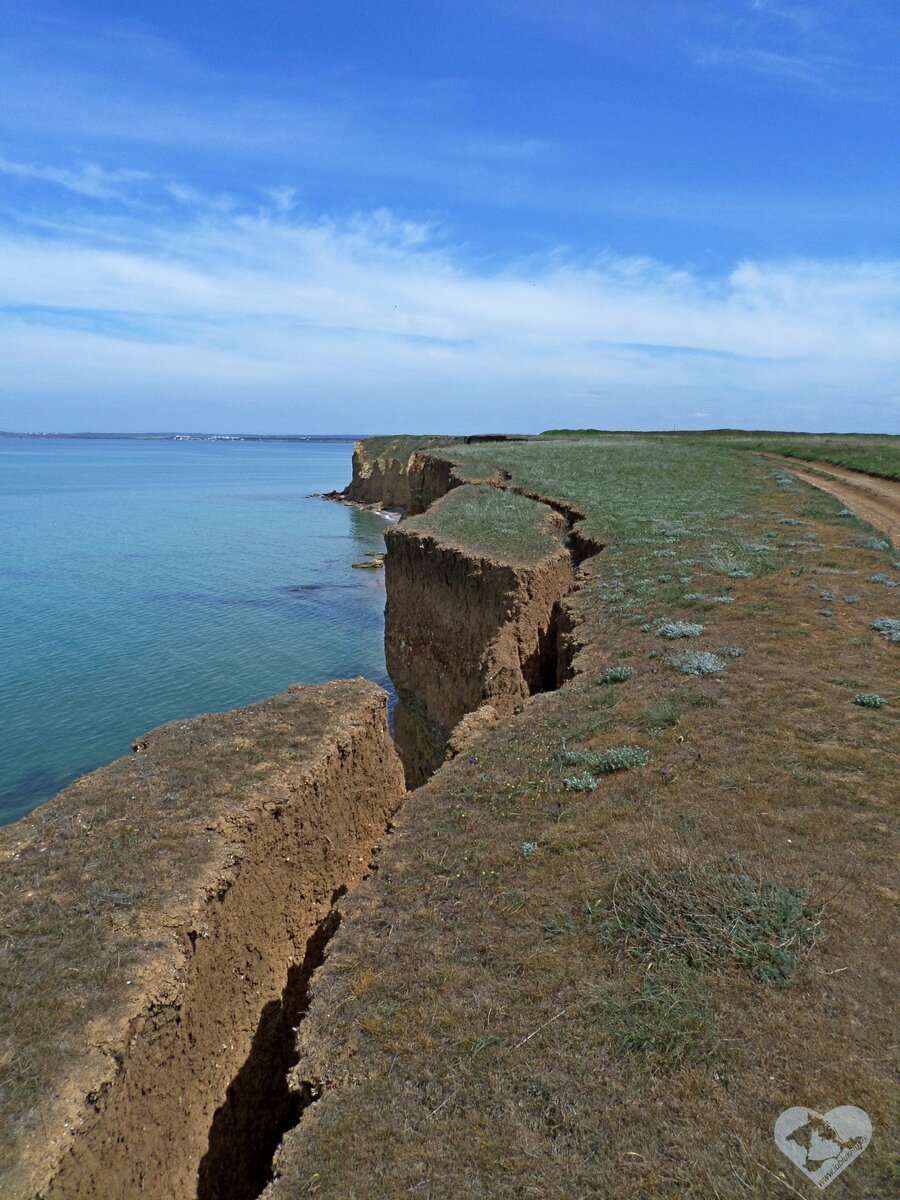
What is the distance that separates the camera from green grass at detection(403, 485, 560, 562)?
1858cm

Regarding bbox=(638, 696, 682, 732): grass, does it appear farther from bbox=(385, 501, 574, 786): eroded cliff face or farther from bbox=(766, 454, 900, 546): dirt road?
bbox=(766, 454, 900, 546): dirt road

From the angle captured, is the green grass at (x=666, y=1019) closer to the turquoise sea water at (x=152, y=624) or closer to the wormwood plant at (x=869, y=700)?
the wormwood plant at (x=869, y=700)

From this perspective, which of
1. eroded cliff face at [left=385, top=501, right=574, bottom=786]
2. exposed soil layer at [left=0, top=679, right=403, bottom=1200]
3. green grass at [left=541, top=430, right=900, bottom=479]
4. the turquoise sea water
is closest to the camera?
exposed soil layer at [left=0, top=679, right=403, bottom=1200]

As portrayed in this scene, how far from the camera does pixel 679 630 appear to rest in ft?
43.8

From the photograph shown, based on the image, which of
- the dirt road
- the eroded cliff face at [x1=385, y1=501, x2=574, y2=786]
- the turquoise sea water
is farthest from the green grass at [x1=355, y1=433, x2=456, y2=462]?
the eroded cliff face at [x1=385, y1=501, x2=574, y2=786]

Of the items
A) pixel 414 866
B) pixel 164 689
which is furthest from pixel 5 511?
pixel 414 866

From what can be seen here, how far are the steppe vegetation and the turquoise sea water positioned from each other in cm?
1861

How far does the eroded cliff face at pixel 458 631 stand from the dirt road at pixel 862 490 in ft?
43.4

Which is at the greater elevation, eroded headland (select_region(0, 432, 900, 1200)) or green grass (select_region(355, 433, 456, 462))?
green grass (select_region(355, 433, 456, 462))

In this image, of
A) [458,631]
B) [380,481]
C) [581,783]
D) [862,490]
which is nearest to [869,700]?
[581,783]

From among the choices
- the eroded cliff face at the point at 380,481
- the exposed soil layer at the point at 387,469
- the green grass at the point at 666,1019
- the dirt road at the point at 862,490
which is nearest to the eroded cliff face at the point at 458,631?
the green grass at the point at 666,1019

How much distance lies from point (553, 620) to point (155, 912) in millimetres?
12330

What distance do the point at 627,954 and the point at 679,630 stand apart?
8.40 meters
